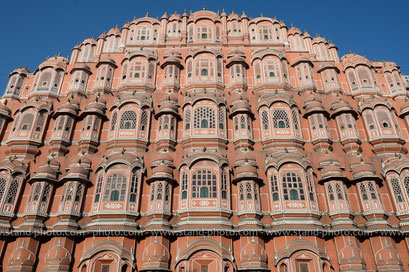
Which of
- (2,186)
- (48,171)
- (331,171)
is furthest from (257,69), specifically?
(2,186)

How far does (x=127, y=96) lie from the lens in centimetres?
2497

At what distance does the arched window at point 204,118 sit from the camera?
77.8 ft

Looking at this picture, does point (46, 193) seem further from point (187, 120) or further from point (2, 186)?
point (187, 120)

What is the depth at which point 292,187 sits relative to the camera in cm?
2048

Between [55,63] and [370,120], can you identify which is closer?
[370,120]

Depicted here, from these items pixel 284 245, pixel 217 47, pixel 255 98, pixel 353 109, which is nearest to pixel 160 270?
pixel 284 245

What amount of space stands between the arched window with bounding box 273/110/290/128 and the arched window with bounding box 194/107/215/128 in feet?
16.1

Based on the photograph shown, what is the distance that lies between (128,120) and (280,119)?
39.3 ft

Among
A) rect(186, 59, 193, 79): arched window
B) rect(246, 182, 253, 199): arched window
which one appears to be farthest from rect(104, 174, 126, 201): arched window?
rect(186, 59, 193, 79): arched window

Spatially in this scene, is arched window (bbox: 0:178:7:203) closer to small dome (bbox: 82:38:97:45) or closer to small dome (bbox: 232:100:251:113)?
small dome (bbox: 82:38:97:45)

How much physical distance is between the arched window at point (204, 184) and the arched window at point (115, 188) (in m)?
4.73

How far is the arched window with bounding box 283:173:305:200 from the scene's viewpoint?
20188 mm

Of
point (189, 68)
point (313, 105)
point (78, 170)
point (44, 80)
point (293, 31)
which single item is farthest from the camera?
point (293, 31)

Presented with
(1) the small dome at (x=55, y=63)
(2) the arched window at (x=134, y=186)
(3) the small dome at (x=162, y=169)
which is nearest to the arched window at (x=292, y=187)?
(3) the small dome at (x=162, y=169)
